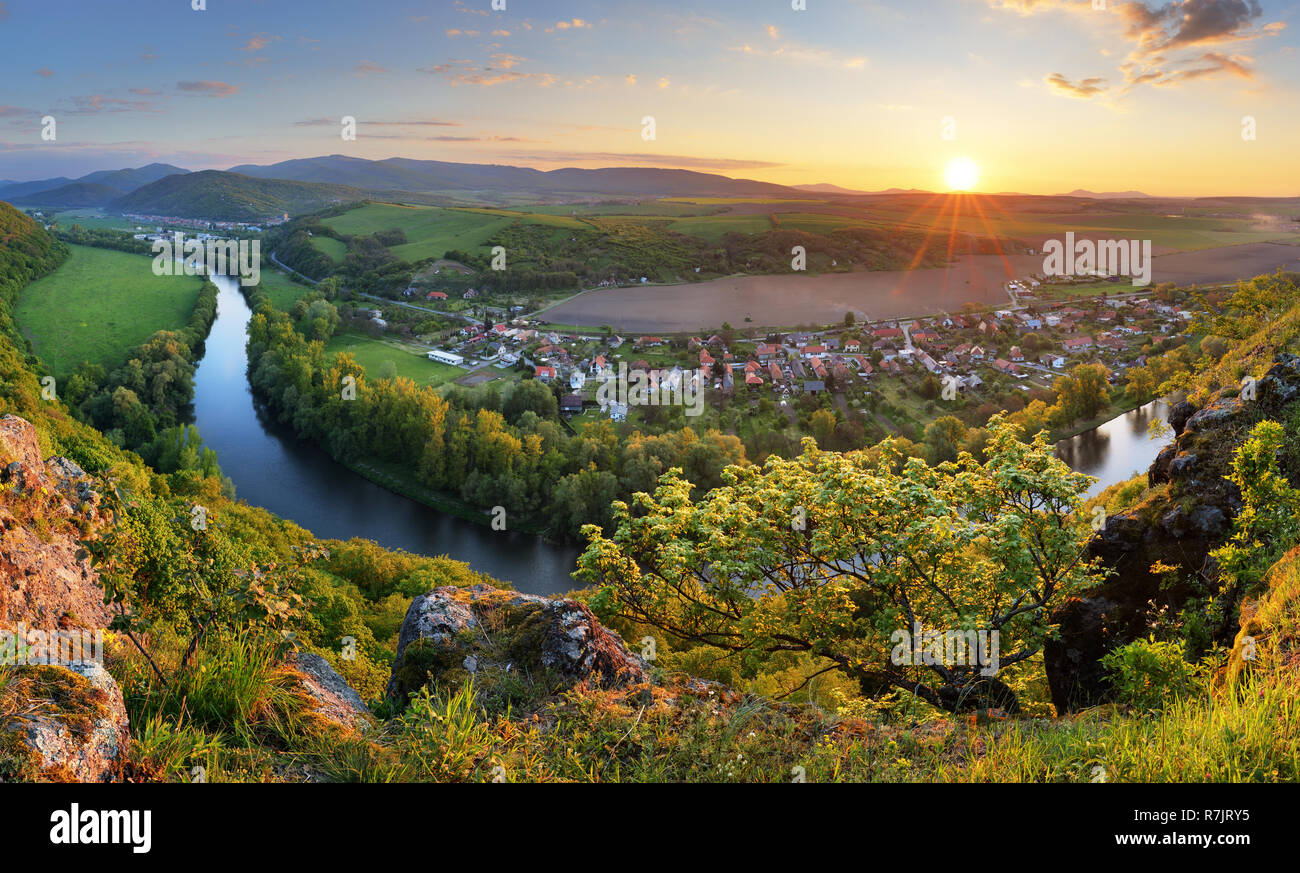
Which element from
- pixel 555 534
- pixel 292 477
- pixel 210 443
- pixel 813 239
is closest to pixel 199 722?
pixel 555 534

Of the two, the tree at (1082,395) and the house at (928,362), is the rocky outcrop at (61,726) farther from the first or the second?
the house at (928,362)

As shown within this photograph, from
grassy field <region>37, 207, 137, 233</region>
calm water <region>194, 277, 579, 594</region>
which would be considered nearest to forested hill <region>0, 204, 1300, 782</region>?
calm water <region>194, 277, 579, 594</region>

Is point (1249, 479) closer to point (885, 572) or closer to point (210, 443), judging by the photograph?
point (885, 572)

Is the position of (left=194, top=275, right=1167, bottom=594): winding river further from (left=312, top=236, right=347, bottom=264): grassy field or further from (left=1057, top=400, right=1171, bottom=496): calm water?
(left=312, top=236, right=347, bottom=264): grassy field

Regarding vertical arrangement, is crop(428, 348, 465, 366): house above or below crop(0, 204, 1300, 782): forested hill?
above

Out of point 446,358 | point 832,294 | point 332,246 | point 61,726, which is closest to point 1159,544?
point 61,726

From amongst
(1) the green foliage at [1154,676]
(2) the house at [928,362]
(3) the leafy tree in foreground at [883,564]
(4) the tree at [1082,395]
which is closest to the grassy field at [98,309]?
(3) the leafy tree in foreground at [883,564]
